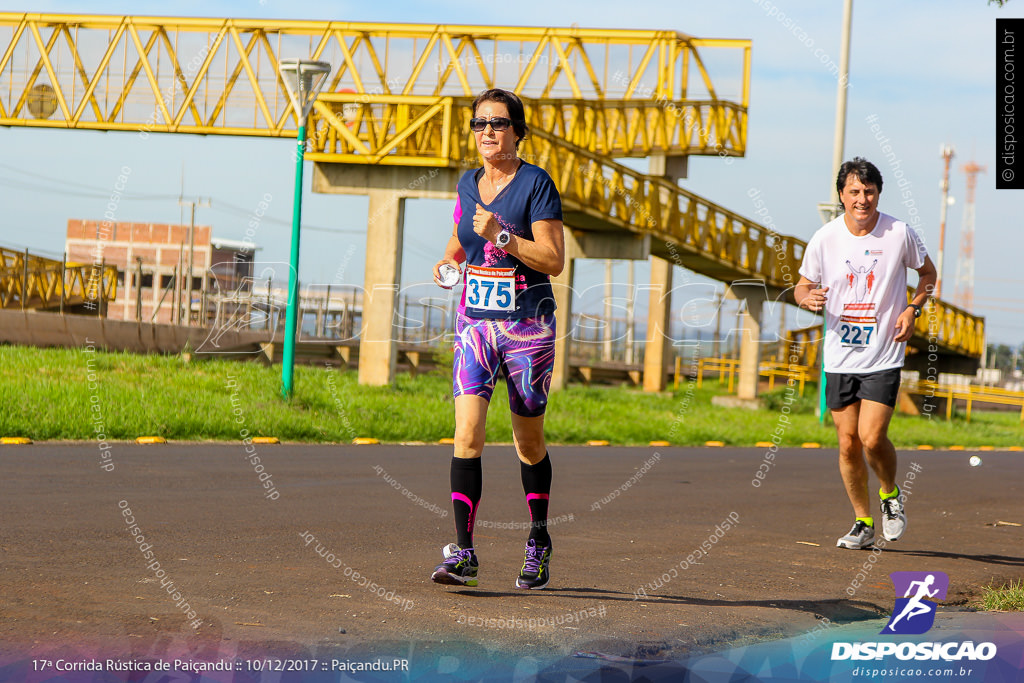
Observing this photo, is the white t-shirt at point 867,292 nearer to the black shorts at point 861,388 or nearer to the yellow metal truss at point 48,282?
the black shorts at point 861,388

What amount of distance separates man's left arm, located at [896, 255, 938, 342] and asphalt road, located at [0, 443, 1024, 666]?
4.31 ft

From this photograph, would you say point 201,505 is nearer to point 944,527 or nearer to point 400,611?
point 400,611

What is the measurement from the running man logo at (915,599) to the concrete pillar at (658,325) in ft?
86.9

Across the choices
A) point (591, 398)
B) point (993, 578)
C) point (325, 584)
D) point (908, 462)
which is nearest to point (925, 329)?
point (591, 398)

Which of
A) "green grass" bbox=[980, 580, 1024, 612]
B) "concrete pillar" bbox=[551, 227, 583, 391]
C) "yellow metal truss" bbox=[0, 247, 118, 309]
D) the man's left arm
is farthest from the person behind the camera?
"yellow metal truss" bbox=[0, 247, 118, 309]

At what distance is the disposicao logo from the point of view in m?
4.29

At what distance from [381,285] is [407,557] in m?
15.0

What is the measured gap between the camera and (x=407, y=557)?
6258 millimetres

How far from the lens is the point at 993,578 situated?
20.9ft

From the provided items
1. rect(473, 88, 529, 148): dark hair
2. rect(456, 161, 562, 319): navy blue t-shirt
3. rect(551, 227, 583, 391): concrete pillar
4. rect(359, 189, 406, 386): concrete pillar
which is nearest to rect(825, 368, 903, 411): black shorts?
rect(456, 161, 562, 319): navy blue t-shirt

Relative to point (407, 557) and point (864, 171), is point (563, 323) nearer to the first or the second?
point (864, 171)

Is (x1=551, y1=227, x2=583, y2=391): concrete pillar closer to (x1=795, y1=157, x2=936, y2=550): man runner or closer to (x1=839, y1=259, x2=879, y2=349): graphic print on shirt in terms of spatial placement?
(x1=795, y1=157, x2=936, y2=550): man runner

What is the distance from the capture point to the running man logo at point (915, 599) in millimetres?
4875

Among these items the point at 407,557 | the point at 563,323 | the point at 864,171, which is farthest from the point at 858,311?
the point at 563,323
